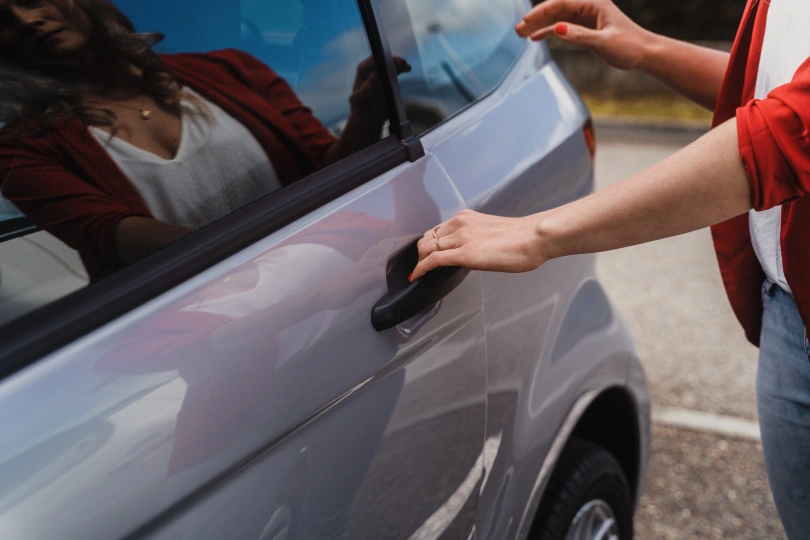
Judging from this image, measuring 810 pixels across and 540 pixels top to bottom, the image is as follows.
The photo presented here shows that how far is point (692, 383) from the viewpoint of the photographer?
3139mm

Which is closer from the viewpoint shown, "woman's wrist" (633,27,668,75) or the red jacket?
the red jacket

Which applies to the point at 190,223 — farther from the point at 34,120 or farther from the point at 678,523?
the point at 678,523

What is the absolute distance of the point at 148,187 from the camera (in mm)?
1266

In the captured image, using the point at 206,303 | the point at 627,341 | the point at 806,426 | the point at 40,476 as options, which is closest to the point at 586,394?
the point at 627,341

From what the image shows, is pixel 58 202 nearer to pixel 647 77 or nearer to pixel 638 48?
pixel 638 48

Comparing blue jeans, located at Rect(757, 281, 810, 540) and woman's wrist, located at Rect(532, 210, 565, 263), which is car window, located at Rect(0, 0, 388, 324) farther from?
blue jeans, located at Rect(757, 281, 810, 540)

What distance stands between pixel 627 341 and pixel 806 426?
0.54m

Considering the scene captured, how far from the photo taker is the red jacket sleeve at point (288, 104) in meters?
1.43

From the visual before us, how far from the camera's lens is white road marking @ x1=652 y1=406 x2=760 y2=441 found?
2.82m

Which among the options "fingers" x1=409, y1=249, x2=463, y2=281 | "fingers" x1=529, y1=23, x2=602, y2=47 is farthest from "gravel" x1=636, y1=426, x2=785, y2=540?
"fingers" x1=409, y1=249, x2=463, y2=281

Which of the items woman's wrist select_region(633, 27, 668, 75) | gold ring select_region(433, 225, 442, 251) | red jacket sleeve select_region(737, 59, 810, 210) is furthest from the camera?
woman's wrist select_region(633, 27, 668, 75)

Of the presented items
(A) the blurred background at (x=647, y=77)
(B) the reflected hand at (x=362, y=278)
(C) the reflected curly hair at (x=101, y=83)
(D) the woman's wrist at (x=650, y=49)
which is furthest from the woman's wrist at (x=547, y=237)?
(A) the blurred background at (x=647, y=77)

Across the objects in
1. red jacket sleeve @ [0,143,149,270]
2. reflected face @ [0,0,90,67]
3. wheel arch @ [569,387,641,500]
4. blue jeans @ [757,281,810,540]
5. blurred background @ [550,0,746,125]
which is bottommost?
blurred background @ [550,0,746,125]

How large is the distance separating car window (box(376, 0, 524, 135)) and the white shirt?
23.4 inches
